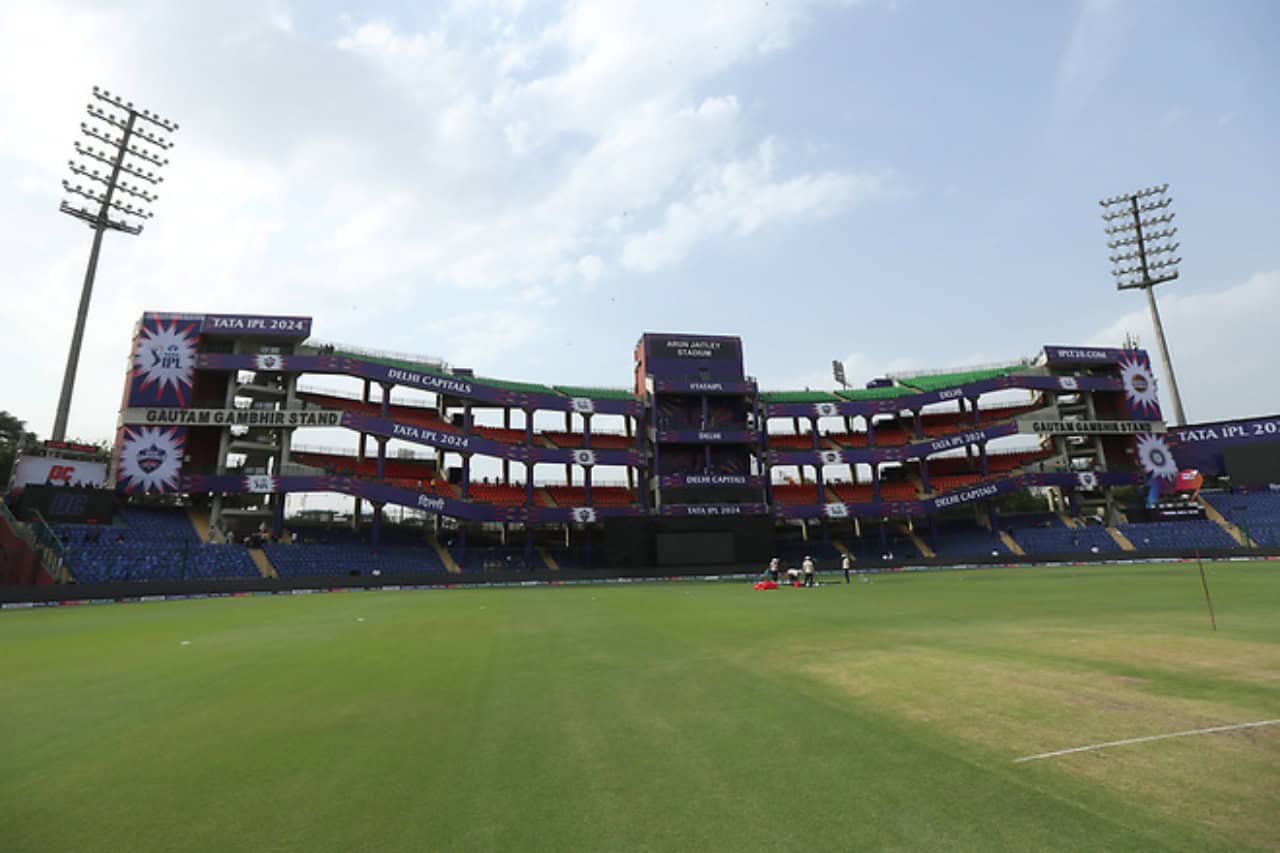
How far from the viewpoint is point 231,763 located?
222 inches

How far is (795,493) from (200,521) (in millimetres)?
49747

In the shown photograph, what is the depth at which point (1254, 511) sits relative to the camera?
157 ft

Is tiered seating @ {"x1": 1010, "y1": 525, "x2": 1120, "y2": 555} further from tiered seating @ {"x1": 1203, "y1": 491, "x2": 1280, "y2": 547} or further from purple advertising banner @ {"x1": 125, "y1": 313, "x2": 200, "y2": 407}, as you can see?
purple advertising banner @ {"x1": 125, "y1": 313, "x2": 200, "y2": 407}

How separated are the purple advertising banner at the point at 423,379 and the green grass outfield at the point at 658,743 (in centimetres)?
3636

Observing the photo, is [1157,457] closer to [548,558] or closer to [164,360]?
[548,558]

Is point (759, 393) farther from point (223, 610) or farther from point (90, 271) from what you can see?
point (90, 271)

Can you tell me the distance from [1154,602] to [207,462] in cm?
5619

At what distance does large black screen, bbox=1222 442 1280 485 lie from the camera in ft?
164

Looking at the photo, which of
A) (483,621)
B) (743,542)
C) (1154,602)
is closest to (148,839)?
(483,621)

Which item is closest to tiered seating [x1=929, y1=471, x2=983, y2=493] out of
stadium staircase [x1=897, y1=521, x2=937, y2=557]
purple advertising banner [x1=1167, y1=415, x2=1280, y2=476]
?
stadium staircase [x1=897, y1=521, x2=937, y2=557]

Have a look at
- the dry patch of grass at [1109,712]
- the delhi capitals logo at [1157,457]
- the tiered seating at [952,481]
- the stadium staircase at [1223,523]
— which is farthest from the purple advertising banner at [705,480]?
the dry patch of grass at [1109,712]

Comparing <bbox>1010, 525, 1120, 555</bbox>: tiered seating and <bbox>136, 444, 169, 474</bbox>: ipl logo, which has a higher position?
<bbox>136, 444, 169, 474</bbox>: ipl logo

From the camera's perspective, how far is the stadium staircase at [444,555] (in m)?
44.2

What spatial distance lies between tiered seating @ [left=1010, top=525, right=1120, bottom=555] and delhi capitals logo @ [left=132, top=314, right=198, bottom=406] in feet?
227
